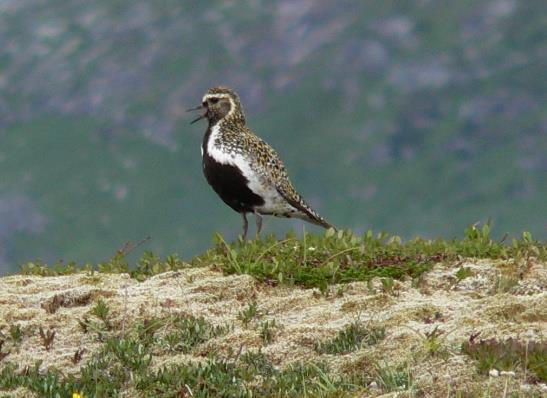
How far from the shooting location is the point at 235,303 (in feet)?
35.4

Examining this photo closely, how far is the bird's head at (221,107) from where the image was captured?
16.8 meters

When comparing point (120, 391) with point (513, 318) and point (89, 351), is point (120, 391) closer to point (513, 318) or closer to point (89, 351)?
point (89, 351)

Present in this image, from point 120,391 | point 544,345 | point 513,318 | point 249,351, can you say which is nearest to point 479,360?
point 544,345

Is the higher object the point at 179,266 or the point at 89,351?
the point at 179,266

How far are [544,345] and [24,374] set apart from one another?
4237 millimetres

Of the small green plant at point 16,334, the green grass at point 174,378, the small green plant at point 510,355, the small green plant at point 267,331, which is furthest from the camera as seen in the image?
the small green plant at point 16,334

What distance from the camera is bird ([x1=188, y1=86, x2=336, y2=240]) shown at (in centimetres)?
1574

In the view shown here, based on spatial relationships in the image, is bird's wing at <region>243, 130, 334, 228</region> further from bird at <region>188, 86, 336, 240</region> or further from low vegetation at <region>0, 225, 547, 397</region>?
low vegetation at <region>0, 225, 547, 397</region>

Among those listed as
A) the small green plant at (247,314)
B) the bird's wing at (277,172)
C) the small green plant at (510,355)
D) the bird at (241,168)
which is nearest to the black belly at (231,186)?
the bird at (241,168)

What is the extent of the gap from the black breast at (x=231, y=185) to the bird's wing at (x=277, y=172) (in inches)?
14.2

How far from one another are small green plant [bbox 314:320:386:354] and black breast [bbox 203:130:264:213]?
6.36 meters

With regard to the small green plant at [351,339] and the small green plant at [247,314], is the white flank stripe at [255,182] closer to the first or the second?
the small green plant at [247,314]

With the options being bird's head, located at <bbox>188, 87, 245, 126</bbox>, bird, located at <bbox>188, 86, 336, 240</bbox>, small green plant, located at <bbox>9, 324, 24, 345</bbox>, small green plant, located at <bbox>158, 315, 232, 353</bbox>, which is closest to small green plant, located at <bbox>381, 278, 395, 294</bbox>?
small green plant, located at <bbox>158, 315, 232, 353</bbox>

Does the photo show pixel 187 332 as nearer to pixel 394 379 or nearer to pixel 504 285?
pixel 394 379
